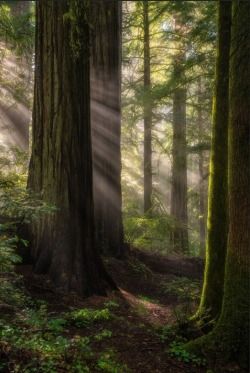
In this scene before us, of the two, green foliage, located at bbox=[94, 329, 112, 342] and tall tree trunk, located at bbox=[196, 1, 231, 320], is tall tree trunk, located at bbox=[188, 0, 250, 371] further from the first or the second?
green foliage, located at bbox=[94, 329, 112, 342]

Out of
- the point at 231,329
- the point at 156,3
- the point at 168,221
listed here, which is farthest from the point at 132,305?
the point at 156,3

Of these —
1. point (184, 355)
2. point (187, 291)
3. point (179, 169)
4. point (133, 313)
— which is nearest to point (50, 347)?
point (184, 355)

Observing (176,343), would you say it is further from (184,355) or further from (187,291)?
(187,291)

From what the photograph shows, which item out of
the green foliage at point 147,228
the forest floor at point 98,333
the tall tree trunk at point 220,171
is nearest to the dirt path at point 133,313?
the forest floor at point 98,333

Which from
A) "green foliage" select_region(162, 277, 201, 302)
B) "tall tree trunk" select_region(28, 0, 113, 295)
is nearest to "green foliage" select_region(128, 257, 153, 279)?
"green foliage" select_region(162, 277, 201, 302)

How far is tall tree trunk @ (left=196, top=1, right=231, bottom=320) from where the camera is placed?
605cm

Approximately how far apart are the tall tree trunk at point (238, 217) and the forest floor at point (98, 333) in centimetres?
37

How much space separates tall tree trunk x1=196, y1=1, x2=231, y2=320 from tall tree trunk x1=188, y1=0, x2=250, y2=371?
630mm

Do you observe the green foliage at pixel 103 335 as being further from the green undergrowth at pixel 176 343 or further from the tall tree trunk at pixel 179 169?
the tall tree trunk at pixel 179 169

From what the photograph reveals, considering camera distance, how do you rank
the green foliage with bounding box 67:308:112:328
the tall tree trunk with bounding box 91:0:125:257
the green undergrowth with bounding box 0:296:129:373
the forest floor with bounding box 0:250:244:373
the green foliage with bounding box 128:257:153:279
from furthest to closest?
the tall tree trunk with bounding box 91:0:125:257, the green foliage with bounding box 128:257:153:279, the green foliage with bounding box 67:308:112:328, the forest floor with bounding box 0:250:244:373, the green undergrowth with bounding box 0:296:129:373

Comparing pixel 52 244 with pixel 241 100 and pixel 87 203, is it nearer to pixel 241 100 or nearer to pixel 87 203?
pixel 87 203

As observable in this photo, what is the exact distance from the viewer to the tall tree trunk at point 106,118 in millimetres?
10047

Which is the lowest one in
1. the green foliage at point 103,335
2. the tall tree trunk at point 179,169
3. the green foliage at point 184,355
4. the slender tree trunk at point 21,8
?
the green foliage at point 184,355

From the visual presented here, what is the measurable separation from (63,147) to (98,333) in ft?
10.3
